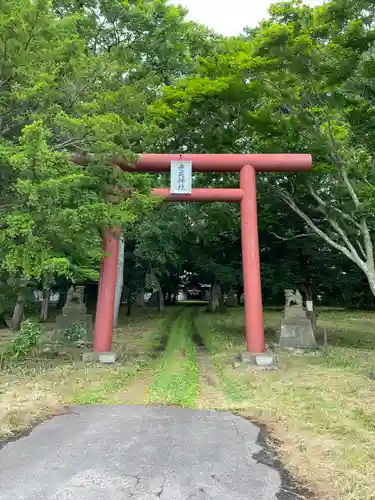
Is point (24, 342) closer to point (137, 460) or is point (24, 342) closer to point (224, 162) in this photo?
point (137, 460)

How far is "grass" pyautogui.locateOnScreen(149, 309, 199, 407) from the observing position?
20.9ft

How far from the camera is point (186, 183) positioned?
10102mm

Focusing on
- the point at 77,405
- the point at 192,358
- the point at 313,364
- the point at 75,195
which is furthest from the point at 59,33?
the point at 313,364

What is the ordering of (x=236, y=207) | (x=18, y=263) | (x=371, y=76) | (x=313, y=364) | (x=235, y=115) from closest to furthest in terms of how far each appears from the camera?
(x=18, y=263) < (x=371, y=76) < (x=313, y=364) < (x=235, y=115) < (x=236, y=207)

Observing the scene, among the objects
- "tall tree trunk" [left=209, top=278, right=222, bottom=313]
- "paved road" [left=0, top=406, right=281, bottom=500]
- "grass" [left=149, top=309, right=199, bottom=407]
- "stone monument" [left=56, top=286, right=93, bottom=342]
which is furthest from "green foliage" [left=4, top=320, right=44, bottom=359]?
"tall tree trunk" [left=209, top=278, right=222, bottom=313]

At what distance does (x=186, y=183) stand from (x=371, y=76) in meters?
4.56

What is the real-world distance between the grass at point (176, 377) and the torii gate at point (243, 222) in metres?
1.57

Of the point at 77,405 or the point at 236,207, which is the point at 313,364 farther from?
the point at 236,207

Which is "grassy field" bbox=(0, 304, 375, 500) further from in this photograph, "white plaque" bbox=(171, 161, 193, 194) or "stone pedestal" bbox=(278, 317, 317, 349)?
"white plaque" bbox=(171, 161, 193, 194)

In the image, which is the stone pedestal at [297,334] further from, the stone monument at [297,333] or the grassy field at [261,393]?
the grassy field at [261,393]

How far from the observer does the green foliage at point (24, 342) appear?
28.9 ft

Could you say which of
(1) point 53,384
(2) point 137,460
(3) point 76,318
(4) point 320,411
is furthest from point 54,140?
(4) point 320,411

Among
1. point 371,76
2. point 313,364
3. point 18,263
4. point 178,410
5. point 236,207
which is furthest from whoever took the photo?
point 236,207

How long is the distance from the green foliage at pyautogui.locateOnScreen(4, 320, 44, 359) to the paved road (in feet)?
12.9
